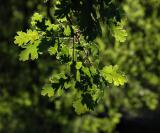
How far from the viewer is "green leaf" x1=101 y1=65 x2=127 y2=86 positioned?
352 cm

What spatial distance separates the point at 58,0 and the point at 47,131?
1019 centimetres

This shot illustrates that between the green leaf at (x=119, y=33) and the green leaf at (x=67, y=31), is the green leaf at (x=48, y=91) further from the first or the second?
the green leaf at (x=119, y=33)

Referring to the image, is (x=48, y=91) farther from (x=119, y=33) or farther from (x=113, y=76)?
(x=119, y=33)

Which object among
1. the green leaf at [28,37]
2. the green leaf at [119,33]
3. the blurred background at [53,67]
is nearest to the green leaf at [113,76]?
the green leaf at [119,33]

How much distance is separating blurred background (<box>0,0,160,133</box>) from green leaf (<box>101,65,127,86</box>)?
8.85 meters

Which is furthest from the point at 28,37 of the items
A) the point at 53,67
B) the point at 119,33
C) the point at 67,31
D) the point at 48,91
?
the point at 53,67

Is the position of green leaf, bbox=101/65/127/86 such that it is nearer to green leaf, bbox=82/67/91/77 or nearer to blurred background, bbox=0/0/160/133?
green leaf, bbox=82/67/91/77

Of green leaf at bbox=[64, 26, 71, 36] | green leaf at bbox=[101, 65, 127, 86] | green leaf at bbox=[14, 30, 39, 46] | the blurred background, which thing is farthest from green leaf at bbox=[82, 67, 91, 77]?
the blurred background

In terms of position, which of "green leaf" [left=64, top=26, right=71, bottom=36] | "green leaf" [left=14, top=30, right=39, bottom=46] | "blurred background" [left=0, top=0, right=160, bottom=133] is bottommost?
"blurred background" [left=0, top=0, right=160, bottom=133]

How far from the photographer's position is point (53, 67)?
13328mm

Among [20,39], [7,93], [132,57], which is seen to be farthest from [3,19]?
[20,39]

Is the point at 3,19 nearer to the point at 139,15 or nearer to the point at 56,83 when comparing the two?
the point at 139,15

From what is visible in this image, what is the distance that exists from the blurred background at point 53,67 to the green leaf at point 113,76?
8852 mm

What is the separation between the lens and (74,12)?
328 cm
